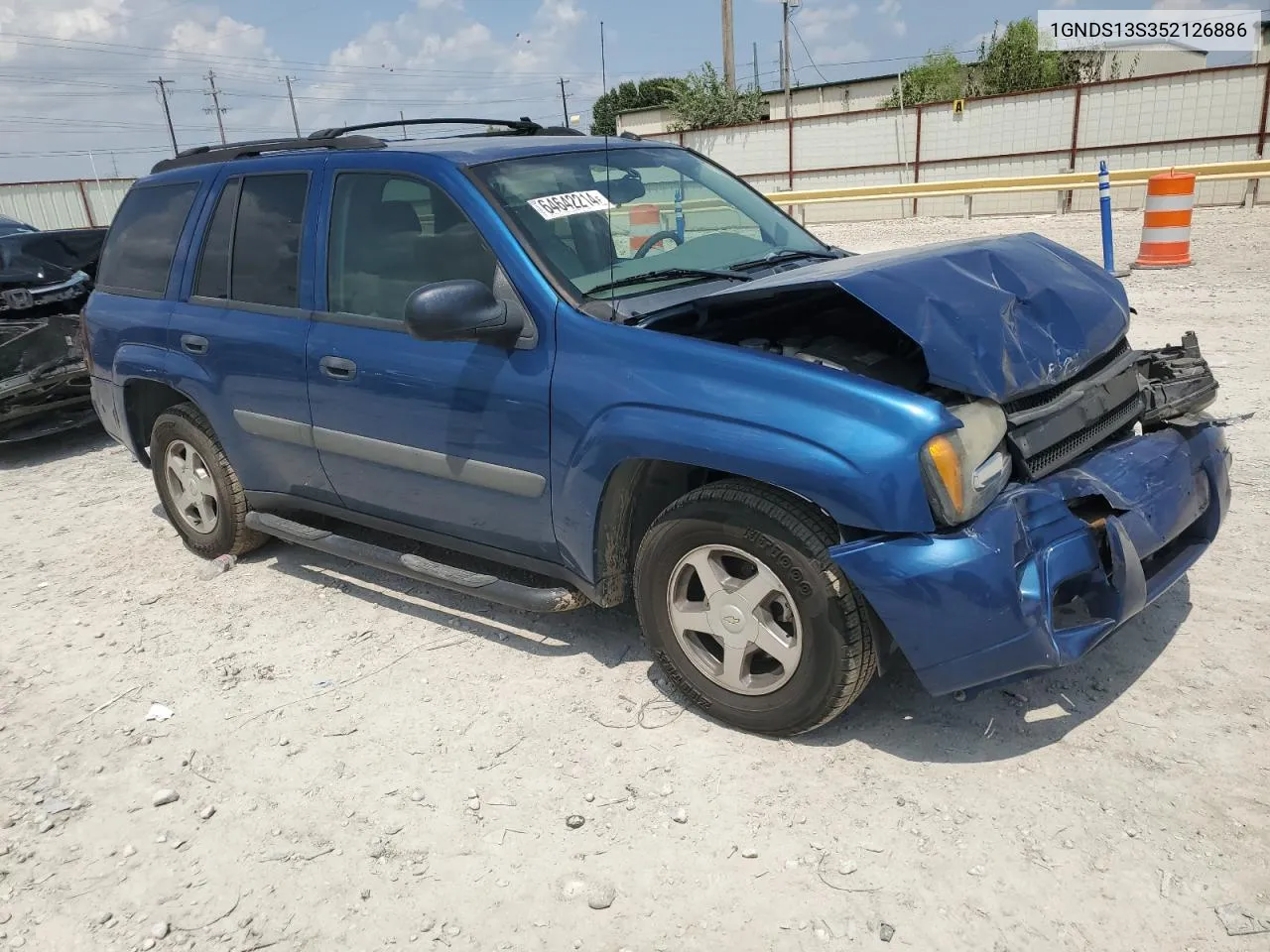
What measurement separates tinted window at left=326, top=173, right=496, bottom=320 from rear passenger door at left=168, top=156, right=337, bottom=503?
0.58 feet

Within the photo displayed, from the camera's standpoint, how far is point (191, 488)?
194 inches

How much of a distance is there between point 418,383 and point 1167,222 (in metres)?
10.1

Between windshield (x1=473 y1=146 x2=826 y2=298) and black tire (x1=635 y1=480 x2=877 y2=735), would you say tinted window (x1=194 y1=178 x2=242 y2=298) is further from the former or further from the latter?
black tire (x1=635 y1=480 x2=877 y2=735)

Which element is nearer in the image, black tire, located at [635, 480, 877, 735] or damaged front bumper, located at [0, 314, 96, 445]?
black tire, located at [635, 480, 877, 735]

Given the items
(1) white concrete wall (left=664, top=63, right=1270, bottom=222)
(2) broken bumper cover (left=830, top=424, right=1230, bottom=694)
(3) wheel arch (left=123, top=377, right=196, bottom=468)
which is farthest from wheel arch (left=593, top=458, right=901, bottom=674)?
(1) white concrete wall (left=664, top=63, right=1270, bottom=222)

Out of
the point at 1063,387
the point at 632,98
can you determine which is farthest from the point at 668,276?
the point at 632,98

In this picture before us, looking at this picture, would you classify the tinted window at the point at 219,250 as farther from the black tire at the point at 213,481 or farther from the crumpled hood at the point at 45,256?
the crumpled hood at the point at 45,256

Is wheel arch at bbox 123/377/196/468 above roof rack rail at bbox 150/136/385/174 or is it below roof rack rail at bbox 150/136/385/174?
below

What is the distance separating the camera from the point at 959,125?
76.0 ft

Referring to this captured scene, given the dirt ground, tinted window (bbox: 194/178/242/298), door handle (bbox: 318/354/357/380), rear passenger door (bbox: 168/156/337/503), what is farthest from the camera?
tinted window (bbox: 194/178/242/298)

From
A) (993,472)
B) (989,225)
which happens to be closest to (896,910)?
(993,472)

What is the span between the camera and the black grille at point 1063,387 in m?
2.95

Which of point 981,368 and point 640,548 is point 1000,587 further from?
point 640,548

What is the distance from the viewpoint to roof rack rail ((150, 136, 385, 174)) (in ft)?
13.2
